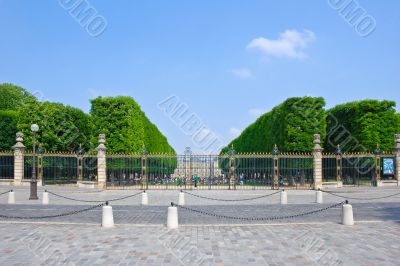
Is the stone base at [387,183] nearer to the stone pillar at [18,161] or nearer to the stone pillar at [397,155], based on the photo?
the stone pillar at [397,155]

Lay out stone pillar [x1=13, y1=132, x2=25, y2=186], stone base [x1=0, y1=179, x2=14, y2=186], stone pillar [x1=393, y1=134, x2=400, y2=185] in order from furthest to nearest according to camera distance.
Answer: stone base [x1=0, y1=179, x2=14, y2=186] → stone pillar [x1=393, y1=134, x2=400, y2=185] → stone pillar [x1=13, y1=132, x2=25, y2=186]

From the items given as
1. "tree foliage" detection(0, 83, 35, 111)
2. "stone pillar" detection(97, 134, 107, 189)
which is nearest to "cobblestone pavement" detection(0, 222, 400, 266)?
"stone pillar" detection(97, 134, 107, 189)

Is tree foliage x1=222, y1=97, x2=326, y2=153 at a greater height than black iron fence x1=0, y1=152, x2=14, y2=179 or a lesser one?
greater

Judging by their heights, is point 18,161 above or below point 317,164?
above

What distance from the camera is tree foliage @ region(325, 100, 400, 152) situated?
35.8 metres

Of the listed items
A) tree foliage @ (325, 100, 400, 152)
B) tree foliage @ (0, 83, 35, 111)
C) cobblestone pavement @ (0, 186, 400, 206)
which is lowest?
cobblestone pavement @ (0, 186, 400, 206)

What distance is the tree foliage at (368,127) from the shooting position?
35750 mm

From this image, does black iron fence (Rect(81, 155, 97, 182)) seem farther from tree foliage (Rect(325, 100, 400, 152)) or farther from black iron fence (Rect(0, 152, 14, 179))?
tree foliage (Rect(325, 100, 400, 152))

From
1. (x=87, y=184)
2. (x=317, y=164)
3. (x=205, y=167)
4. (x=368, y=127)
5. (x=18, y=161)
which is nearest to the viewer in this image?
(x=317, y=164)

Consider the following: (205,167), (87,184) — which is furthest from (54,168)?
(205,167)

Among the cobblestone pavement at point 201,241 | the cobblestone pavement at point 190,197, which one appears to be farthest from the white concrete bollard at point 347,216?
the cobblestone pavement at point 190,197

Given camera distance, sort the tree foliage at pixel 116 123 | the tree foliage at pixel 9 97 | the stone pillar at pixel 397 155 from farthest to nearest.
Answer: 1. the tree foliage at pixel 9 97
2. the tree foliage at pixel 116 123
3. the stone pillar at pixel 397 155

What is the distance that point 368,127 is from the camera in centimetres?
3591

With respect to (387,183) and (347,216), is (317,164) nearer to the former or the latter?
(387,183)
